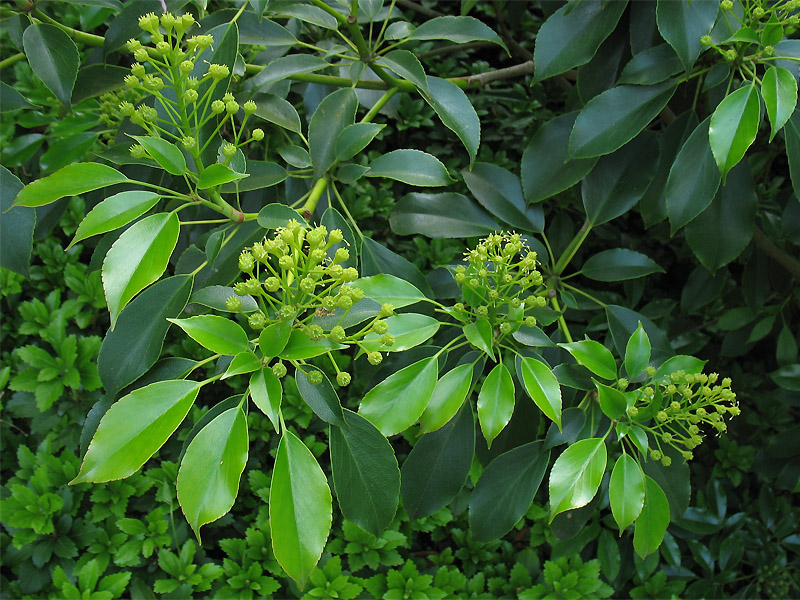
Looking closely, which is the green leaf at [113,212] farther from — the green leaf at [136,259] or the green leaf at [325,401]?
the green leaf at [325,401]

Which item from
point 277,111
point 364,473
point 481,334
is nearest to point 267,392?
point 364,473

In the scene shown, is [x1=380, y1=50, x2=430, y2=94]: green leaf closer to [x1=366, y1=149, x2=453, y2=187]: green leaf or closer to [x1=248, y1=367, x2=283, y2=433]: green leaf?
[x1=366, y1=149, x2=453, y2=187]: green leaf

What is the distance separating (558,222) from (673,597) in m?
0.85

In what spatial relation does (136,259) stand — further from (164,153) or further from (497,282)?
(497,282)

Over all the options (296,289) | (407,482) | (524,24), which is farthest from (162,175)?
(524,24)

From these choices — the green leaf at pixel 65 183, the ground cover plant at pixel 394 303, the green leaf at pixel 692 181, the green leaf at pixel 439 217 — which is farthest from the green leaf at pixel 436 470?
the green leaf at pixel 65 183

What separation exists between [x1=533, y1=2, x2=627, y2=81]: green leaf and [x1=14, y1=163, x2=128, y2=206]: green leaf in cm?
61

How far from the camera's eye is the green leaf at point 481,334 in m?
0.70

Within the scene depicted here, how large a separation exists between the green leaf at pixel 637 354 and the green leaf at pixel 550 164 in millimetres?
267

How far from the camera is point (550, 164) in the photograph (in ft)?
3.18

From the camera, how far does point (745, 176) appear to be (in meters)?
0.96

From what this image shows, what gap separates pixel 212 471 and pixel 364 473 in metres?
0.19

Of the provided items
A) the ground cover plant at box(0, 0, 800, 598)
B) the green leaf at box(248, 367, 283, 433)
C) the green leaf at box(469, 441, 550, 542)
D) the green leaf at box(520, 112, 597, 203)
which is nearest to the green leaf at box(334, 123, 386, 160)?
the ground cover plant at box(0, 0, 800, 598)

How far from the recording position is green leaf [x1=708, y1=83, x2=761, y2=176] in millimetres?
717
